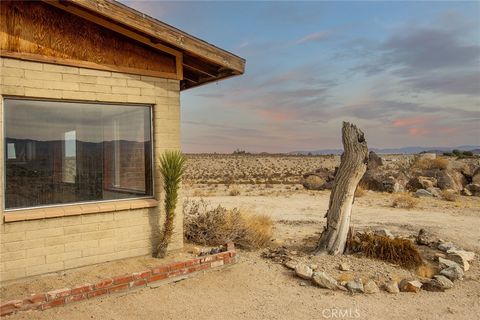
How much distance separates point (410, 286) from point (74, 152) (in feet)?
19.4

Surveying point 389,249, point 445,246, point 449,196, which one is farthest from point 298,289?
point 449,196

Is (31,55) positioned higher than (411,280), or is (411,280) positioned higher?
(31,55)

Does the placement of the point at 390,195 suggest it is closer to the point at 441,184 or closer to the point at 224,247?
the point at 441,184

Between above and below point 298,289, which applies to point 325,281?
above

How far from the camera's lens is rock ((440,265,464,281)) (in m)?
7.20

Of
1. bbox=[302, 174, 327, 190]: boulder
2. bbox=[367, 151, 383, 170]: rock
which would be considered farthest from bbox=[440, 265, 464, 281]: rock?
bbox=[367, 151, 383, 170]: rock

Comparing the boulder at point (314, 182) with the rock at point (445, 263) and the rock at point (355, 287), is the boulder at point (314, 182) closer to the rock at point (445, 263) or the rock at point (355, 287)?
the rock at point (445, 263)

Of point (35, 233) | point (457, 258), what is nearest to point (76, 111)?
point (35, 233)

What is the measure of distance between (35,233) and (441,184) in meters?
20.4

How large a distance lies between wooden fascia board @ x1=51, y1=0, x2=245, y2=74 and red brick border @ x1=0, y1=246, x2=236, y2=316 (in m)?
3.64

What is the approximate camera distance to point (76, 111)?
267 inches

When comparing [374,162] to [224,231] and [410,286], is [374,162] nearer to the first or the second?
[224,231]

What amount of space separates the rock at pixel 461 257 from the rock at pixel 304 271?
10.1ft

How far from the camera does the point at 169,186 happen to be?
730 centimetres
